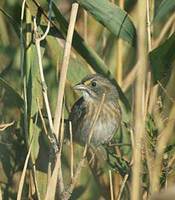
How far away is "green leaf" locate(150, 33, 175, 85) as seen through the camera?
2529 mm

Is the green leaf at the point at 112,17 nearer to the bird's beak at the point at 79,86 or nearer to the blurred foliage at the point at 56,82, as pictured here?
the blurred foliage at the point at 56,82

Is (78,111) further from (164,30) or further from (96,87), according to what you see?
(164,30)

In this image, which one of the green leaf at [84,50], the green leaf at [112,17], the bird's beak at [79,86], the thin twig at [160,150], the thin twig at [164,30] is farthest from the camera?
the thin twig at [164,30]

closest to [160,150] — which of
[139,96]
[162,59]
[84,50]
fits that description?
[139,96]

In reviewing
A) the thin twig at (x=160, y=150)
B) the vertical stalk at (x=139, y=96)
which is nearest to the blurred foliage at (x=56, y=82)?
the thin twig at (x=160, y=150)

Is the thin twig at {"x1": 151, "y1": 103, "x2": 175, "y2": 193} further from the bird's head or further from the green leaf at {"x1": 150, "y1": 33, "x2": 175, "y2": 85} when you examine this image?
the bird's head

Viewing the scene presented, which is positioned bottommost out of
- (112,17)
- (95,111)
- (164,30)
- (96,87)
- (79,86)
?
(95,111)

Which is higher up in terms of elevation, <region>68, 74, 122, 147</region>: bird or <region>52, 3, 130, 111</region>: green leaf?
<region>52, 3, 130, 111</region>: green leaf

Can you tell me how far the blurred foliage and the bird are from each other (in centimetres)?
5

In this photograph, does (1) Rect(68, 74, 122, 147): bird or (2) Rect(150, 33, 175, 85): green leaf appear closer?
(2) Rect(150, 33, 175, 85): green leaf

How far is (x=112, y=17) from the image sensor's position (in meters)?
2.51

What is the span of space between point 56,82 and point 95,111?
1.74 feet

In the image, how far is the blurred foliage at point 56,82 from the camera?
251cm

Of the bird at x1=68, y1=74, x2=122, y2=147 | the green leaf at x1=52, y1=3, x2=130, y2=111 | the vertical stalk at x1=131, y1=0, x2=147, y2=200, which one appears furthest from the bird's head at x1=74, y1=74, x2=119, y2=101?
the vertical stalk at x1=131, y1=0, x2=147, y2=200
